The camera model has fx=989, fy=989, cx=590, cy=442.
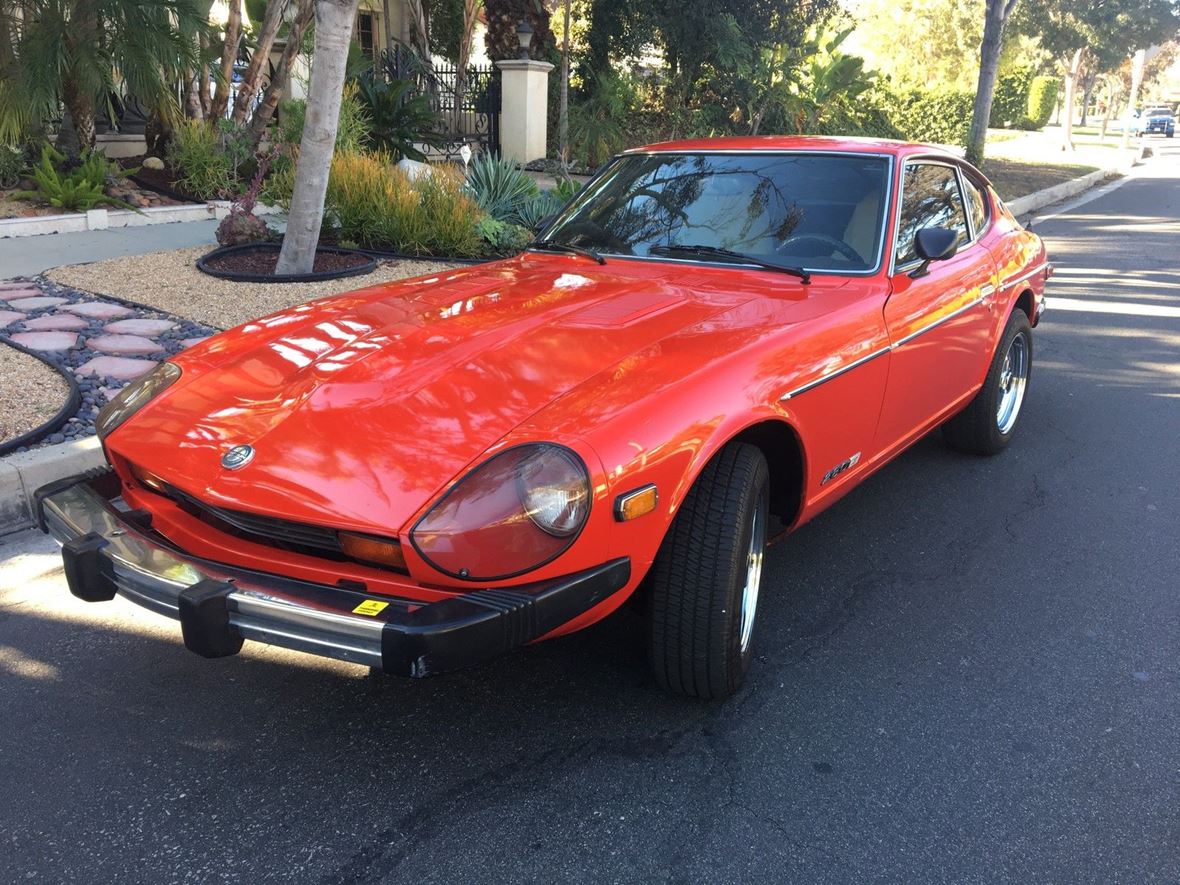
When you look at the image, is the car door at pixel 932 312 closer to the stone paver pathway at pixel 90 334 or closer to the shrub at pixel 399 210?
the stone paver pathway at pixel 90 334

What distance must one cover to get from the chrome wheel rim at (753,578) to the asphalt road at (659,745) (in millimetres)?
177

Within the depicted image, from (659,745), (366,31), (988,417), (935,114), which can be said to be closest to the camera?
(659,745)

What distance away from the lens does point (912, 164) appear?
13.2ft

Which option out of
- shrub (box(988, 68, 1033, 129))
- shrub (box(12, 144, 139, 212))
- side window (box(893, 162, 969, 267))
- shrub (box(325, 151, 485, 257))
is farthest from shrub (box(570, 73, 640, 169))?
shrub (box(988, 68, 1033, 129))

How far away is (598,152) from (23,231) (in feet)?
33.1

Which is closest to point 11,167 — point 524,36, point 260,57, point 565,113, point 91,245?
point 91,245

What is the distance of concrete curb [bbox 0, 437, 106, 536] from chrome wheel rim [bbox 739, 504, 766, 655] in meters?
2.65

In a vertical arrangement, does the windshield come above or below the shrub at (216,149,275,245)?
above

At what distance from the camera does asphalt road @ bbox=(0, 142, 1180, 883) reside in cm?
229

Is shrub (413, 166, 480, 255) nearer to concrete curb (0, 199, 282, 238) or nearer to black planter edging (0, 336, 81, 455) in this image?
concrete curb (0, 199, 282, 238)

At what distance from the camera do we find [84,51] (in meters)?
9.56

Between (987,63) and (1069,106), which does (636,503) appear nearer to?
(987,63)

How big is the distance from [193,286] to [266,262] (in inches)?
36.7

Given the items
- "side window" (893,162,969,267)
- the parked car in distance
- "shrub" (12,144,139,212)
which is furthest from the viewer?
the parked car in distance
